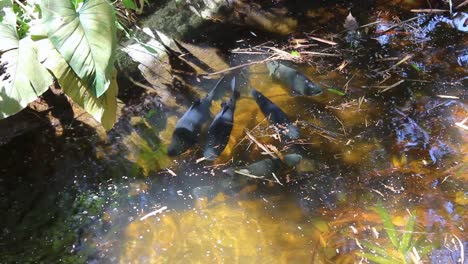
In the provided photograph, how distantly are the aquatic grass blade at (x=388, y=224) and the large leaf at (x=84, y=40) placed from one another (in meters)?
2.02

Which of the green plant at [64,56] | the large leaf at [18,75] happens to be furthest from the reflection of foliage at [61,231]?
the large leaf at [18,75]

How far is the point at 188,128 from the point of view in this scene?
3348 mm

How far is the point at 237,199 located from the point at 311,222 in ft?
1.79

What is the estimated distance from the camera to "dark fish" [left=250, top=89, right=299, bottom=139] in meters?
3.45

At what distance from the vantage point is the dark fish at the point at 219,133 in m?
3.31

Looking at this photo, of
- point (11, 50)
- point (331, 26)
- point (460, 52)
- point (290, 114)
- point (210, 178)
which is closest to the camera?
point (11, 50)

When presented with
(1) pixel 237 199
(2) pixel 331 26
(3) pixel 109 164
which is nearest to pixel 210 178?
(1) pixel 237 199

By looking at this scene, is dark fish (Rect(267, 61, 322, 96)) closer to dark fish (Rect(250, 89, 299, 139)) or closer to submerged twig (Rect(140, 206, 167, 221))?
dark fish (Rect(250, 89, 299, 139))

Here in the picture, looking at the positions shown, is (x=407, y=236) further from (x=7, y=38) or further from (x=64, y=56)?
(x=7, y=38)

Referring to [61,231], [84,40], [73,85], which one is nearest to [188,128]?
[73,85]

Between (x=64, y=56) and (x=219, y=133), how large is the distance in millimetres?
1247

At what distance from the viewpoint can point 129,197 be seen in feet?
10.2

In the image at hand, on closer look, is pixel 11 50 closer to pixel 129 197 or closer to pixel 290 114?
pixel 129 197

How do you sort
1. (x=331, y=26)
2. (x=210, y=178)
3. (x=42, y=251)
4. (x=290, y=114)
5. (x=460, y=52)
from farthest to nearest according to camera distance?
(x=331, y=26), (x=460, y=52), (x=290, y=114), (x=210, y=178), (x=42, y=251)
